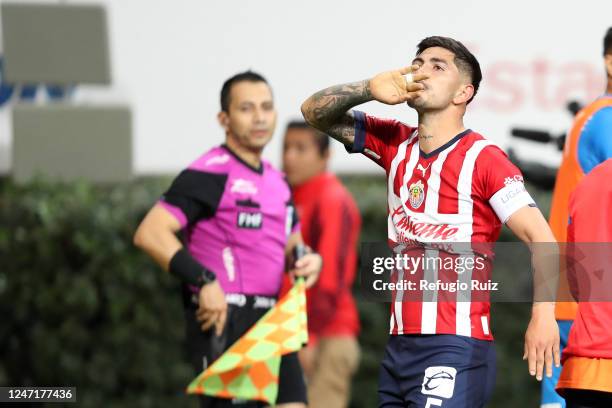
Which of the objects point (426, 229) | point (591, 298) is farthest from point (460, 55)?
point (591, 298)

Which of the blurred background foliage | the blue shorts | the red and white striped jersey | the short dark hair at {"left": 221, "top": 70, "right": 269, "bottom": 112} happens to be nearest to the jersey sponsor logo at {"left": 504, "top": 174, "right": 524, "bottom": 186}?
the red and white striped jersey

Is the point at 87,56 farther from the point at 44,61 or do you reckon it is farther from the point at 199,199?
the point at 199,199

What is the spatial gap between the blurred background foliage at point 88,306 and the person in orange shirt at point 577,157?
376 cm

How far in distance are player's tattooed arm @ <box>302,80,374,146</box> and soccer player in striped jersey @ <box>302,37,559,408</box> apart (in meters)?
0.05

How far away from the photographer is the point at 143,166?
1157 cm

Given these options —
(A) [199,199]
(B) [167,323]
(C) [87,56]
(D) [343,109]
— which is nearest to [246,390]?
(A) [199,199]

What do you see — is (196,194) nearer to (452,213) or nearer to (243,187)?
(243,187)

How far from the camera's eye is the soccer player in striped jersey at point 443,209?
553cm

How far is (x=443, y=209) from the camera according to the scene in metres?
5.62

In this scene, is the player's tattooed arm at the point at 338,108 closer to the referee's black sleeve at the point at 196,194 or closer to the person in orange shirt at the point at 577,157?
the referee's black sleeve at the point at 196,194

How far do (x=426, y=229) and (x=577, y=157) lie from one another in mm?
1500

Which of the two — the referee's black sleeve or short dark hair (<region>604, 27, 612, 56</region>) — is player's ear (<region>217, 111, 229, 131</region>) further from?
short dark hair (<region>604, 27, 612, 56</region>)

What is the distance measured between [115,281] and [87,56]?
2.32 metres

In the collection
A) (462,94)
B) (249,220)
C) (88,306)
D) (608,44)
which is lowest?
(88,306)
